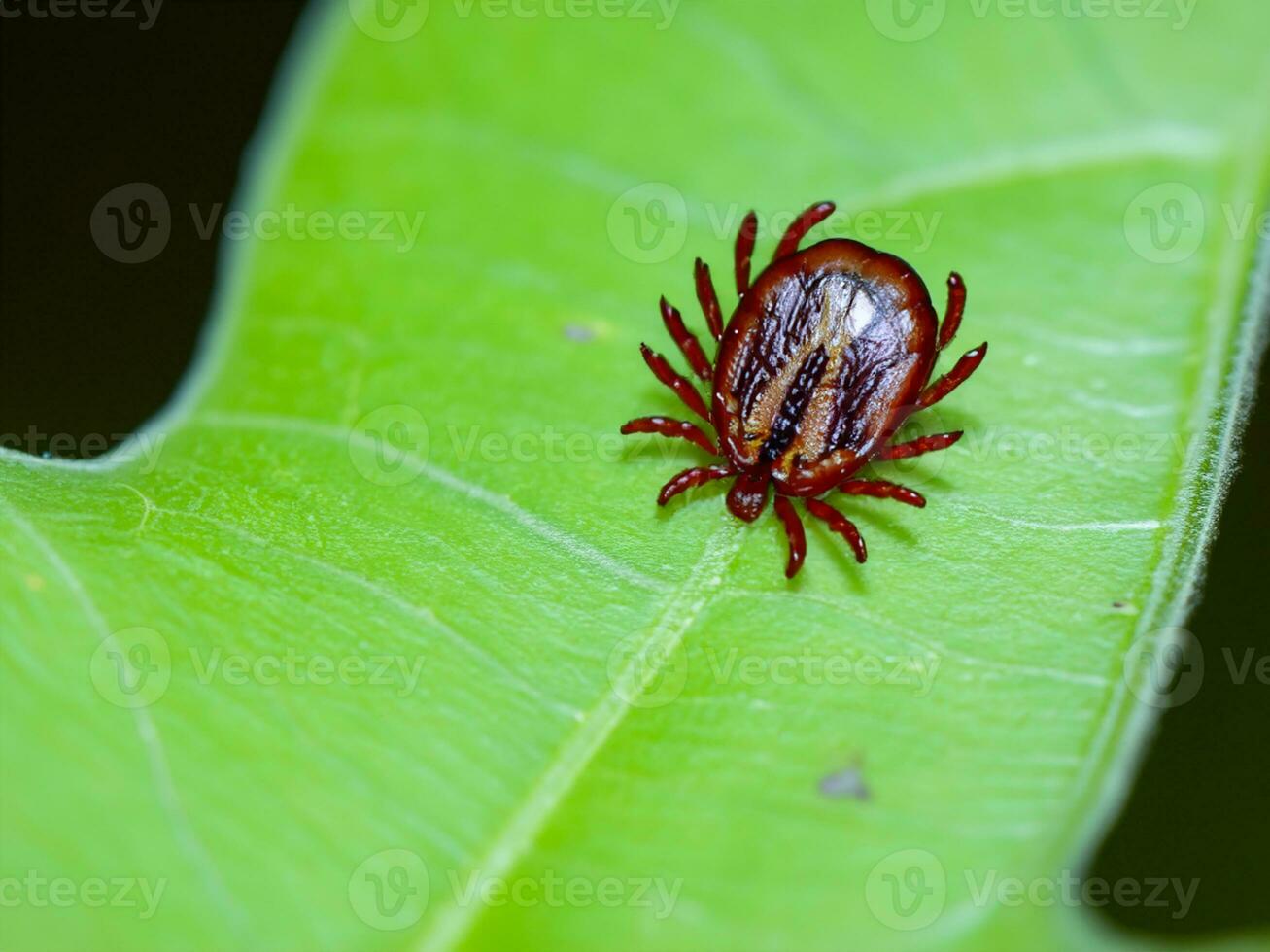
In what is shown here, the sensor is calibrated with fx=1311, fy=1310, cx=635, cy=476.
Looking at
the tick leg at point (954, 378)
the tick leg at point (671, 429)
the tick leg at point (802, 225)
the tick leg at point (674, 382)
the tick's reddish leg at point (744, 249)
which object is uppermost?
the tick leg at point (802, 225)

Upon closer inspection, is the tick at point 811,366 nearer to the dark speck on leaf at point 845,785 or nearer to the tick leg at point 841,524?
the tick leg at point 841,524

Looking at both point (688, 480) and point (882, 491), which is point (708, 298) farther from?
point (882, 491)

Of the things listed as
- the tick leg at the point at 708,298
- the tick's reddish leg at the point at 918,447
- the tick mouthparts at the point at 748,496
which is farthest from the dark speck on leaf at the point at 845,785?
the tick leg at the point at 708,298

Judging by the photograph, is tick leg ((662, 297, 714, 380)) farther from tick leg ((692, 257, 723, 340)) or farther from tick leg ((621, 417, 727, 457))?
tick leg ((621, 417, 727, 457))

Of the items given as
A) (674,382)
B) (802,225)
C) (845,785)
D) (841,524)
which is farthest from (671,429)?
(845,785)

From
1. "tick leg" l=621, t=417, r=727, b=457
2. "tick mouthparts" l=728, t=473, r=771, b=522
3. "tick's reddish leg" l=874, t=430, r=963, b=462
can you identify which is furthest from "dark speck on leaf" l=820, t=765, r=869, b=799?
"tick leg" l=621, t=417, r=727, b=457

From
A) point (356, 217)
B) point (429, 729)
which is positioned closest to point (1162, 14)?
point (356, 217)
